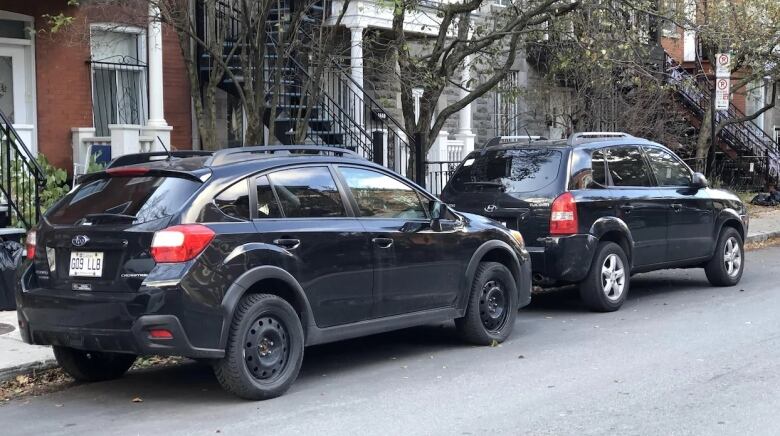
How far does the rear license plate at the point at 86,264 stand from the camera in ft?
20.5

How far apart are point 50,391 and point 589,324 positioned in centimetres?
509

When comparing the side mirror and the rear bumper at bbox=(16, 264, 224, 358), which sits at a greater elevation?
the side mirror

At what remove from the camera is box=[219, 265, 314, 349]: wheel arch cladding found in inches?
245

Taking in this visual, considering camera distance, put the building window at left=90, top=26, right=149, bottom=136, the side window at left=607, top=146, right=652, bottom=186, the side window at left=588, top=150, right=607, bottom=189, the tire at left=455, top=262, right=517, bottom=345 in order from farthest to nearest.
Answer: the building window at left=90, top=26, right=149, bottom=136, the side window at left=607, top=146, right=652, bottom=186, the side window at left=588, top=150, right=607, bottom=189, the tire at left=455, top=262, right=517, bottom=345

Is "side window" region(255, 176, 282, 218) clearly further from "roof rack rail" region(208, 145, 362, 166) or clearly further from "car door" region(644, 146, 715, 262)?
"car door" region(644, 146, 715, 262)

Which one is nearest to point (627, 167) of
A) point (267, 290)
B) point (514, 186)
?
point (514, 186)

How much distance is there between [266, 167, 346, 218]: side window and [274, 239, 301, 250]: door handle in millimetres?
228

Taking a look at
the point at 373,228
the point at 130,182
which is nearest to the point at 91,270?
the point at 130,182

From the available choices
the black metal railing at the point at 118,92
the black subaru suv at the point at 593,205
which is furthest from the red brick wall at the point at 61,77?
the black subaru suv at the point at 593,205

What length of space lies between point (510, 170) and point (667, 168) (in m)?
2.23

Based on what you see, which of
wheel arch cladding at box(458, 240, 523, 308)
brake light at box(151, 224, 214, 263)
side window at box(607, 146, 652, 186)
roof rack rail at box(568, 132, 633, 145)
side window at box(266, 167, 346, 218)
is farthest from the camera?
side window at box(607, 146, 652, 186)

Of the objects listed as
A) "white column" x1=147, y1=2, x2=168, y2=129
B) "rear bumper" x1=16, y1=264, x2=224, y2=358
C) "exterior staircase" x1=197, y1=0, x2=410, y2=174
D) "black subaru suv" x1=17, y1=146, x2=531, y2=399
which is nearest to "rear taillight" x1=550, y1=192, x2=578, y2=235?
"black subaru suv" x1=17, y1=146, x2=531, y2=399

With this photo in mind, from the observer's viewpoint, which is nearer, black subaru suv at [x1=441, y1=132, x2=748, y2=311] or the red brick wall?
black subaru suv at [x1=441, y1=132, x2=748, y2=311]

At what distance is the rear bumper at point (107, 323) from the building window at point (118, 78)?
8.60 meters
